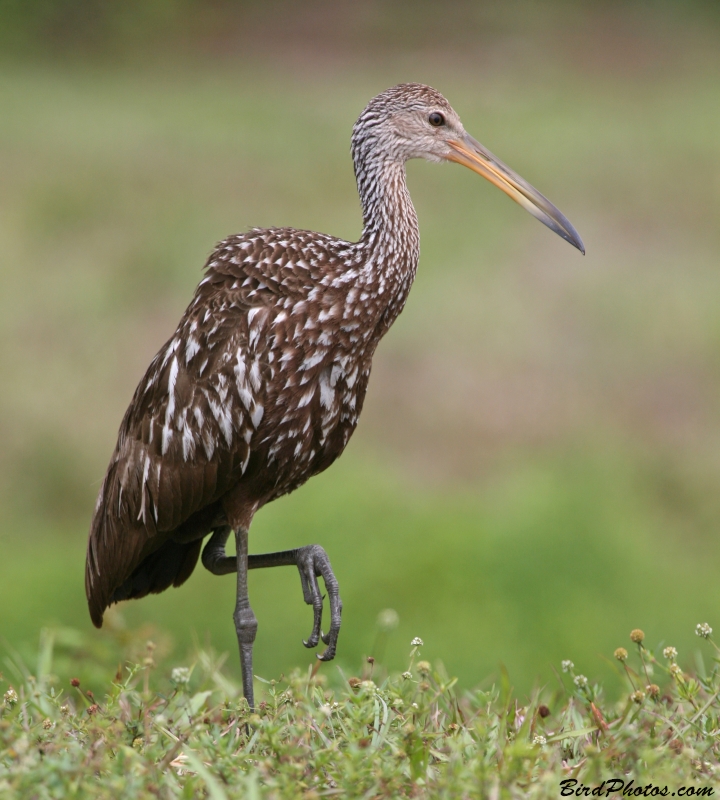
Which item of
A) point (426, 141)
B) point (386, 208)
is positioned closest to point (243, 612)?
point (386, 208)

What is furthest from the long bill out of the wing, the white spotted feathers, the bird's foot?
the bird's foot

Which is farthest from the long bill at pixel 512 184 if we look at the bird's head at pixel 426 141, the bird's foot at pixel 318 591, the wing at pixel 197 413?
the bird's foot at pixel 318 591

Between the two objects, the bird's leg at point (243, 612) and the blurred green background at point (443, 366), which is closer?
the bird's leg at point (243, 612)

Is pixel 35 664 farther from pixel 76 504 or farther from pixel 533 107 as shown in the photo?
pixel 533 107

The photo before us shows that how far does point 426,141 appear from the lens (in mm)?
5059

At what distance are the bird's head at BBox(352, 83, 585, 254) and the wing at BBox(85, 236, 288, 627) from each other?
69cm

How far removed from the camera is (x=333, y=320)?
15.2 feet

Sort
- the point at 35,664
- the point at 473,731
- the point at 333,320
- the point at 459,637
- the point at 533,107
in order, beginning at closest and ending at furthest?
the point at 473,731 → the point at 333,320 → the point at 35,664 → the point at 459,637 → the point at 533,107

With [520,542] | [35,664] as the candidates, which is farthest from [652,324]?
[35,664]

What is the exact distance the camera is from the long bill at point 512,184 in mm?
4977

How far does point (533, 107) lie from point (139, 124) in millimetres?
6564

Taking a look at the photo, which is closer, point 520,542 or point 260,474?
point 260,474

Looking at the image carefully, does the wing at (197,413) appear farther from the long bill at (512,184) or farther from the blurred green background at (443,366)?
the long bill at (512,184)

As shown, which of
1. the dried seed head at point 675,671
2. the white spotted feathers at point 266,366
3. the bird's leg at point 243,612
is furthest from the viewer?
the bird's leg at point 243,612
